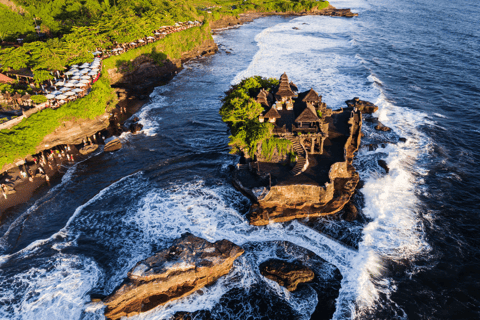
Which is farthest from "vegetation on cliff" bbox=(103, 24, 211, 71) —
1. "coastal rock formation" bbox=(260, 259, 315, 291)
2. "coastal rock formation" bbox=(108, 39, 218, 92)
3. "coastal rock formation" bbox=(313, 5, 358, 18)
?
"coastal rock formation" bbox=(313, 5, 358, 18)

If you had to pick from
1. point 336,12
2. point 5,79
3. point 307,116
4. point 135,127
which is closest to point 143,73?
point 135,127

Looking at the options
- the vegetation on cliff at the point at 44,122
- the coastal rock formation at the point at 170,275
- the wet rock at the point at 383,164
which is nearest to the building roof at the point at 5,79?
the vegetation on cliff at the point at 44,122

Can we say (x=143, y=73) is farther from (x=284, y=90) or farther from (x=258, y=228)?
(x=258, y=228)

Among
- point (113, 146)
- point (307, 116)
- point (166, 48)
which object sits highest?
point (166, 48)

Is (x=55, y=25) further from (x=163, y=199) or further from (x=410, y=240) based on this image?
(x=410, y=240)

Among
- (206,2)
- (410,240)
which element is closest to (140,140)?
(410,240)

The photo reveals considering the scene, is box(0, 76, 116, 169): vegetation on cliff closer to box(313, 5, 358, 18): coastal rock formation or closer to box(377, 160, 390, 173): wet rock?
box(377, 160, 390, 173): wet rock

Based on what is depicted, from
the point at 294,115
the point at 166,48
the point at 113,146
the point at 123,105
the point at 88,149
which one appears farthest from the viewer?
the point at 166,48
